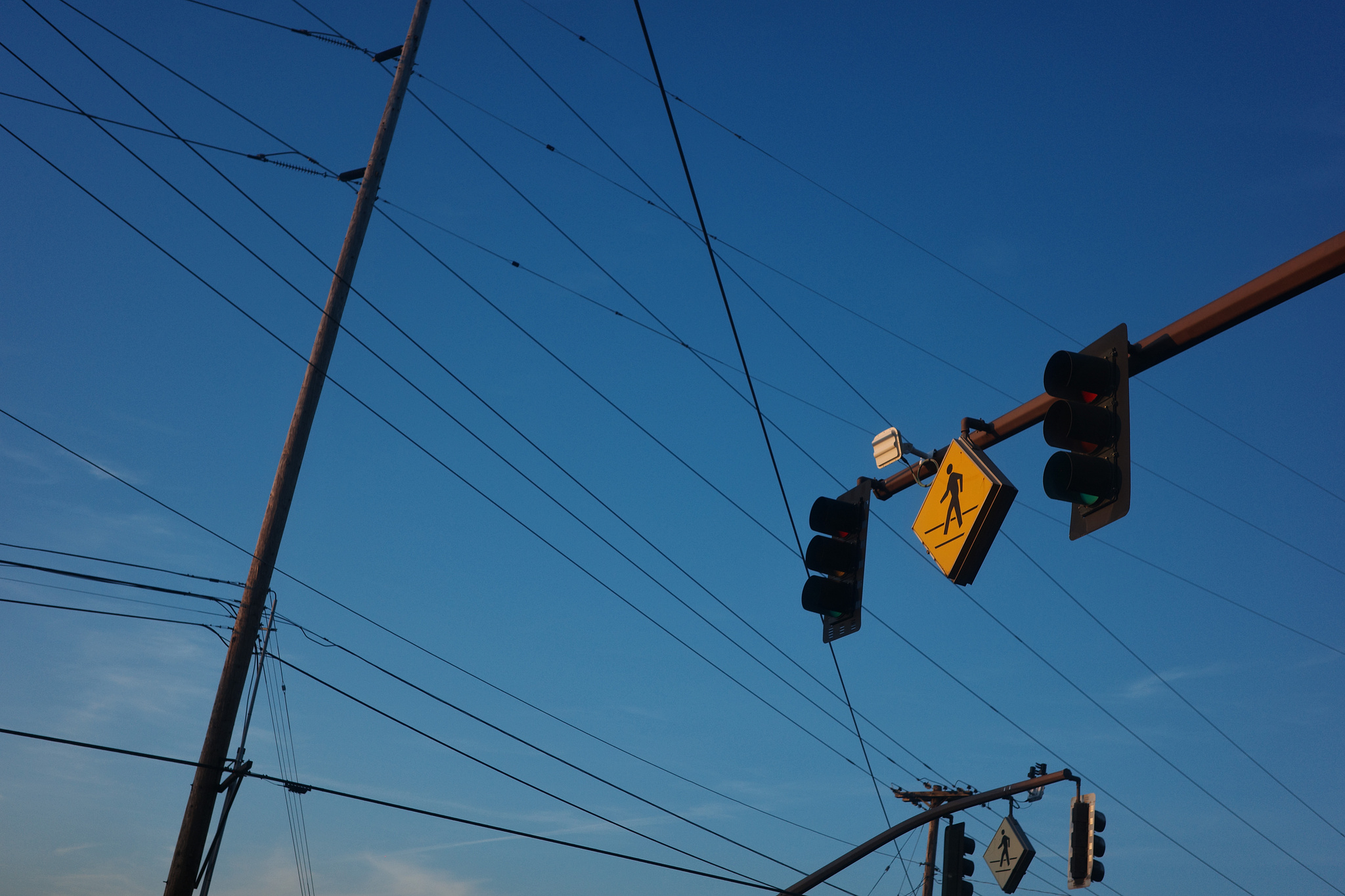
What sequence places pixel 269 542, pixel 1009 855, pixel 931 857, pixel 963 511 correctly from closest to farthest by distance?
1. pixel 963 511
2. pixel 269 542
3. pixel 1009 855
4. pixel 931 857

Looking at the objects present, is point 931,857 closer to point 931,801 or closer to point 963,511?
point 931,801

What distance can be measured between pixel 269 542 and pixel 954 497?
25.1 feet

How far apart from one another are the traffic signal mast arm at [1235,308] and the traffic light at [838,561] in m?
2.13

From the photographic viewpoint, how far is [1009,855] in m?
20.8

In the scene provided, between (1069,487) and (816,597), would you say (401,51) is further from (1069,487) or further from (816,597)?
(1069,487)

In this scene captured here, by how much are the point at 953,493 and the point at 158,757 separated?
29.1 feet

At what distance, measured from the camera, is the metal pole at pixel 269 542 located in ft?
34.7

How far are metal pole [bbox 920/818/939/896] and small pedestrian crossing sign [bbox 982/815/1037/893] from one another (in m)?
10.0

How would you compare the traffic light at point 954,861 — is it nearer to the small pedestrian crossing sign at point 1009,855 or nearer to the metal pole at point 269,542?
the small pedestrian crossing sign at point 1009,855

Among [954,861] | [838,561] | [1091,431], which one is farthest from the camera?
[954,861]

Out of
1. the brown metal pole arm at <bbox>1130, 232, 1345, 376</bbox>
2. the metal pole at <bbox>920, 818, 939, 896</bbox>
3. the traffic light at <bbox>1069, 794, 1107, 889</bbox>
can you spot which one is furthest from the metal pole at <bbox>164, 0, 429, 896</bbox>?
the metal pole at <bbox>920, 818, 939, 896</bbox>

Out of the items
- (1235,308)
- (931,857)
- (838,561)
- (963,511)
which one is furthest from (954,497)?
(931,857)

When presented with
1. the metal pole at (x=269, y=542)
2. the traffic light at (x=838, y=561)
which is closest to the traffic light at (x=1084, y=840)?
the traffic light at (x=838, y=561)

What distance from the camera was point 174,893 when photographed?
10289 millimetres
